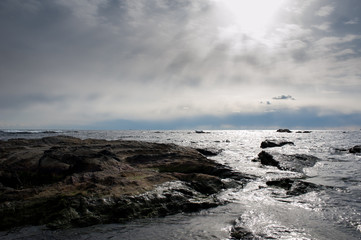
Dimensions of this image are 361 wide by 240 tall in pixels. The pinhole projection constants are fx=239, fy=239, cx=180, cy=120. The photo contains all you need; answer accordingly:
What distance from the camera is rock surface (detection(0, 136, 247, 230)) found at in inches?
322

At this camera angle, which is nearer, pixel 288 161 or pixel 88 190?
pixel 88 190

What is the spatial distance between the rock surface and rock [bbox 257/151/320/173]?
7.83 m

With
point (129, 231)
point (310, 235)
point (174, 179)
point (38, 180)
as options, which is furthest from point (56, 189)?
point (310, 235)

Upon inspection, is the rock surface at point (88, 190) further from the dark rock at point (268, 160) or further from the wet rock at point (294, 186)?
the dark rock at point (268, 160)

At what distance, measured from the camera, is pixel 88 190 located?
9.46 meters

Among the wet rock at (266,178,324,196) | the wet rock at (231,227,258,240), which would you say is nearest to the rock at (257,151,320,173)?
the wet rock at (266,178,324,196)

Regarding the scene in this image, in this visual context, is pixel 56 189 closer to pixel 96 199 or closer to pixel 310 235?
pixel 96 199

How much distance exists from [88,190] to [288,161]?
63.0ft

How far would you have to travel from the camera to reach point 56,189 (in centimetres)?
991

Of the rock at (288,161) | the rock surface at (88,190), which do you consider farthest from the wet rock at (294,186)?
the rock at (288,161)

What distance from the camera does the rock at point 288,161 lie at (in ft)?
69.5

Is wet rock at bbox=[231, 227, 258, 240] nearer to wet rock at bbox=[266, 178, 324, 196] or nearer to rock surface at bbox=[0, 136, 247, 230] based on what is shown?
rock surface at bbox=[0, 136, 247, 230]

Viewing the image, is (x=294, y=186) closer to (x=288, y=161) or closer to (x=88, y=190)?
(x=288, y=161)

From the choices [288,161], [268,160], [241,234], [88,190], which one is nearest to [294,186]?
[241,234]
